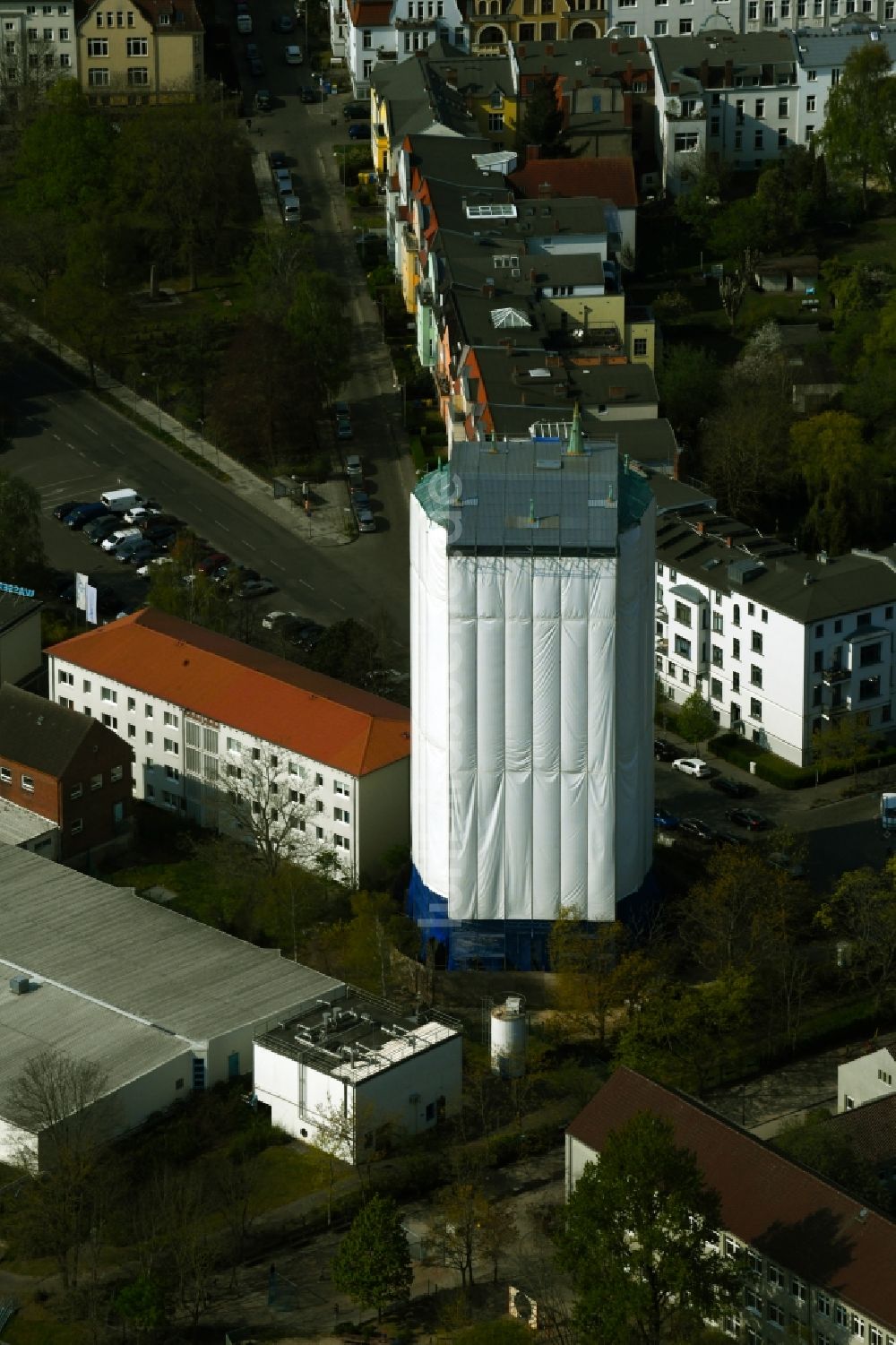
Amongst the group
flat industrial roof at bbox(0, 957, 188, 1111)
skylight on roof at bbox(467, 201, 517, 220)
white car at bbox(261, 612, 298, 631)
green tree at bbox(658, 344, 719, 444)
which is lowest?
flat industrial roof at bbox(0, 957, 188, 1111)

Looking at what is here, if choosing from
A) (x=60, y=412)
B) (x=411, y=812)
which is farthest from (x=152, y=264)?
(x=411, y=812)

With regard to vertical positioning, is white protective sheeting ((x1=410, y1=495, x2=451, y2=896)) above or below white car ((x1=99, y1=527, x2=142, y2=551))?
above

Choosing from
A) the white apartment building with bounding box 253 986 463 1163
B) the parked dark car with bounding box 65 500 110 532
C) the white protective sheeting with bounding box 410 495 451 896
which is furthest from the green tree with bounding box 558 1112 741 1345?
the parked dark car with bounding box 65 500 110 532

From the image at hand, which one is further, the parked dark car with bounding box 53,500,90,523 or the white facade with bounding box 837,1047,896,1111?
the parked dark car with bounding box 53,500,90,523

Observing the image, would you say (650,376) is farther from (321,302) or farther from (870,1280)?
(870,1280)

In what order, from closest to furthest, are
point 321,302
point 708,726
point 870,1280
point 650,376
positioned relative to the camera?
point 870,1280 → point 708,726 → point 650,376 → point 321,302

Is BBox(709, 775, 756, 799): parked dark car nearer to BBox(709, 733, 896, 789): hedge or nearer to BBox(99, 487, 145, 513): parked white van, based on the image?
BBox(709, 733, 896, 789): hedge

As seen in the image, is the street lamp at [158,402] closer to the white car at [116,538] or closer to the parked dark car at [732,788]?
the white car at [116,538]
